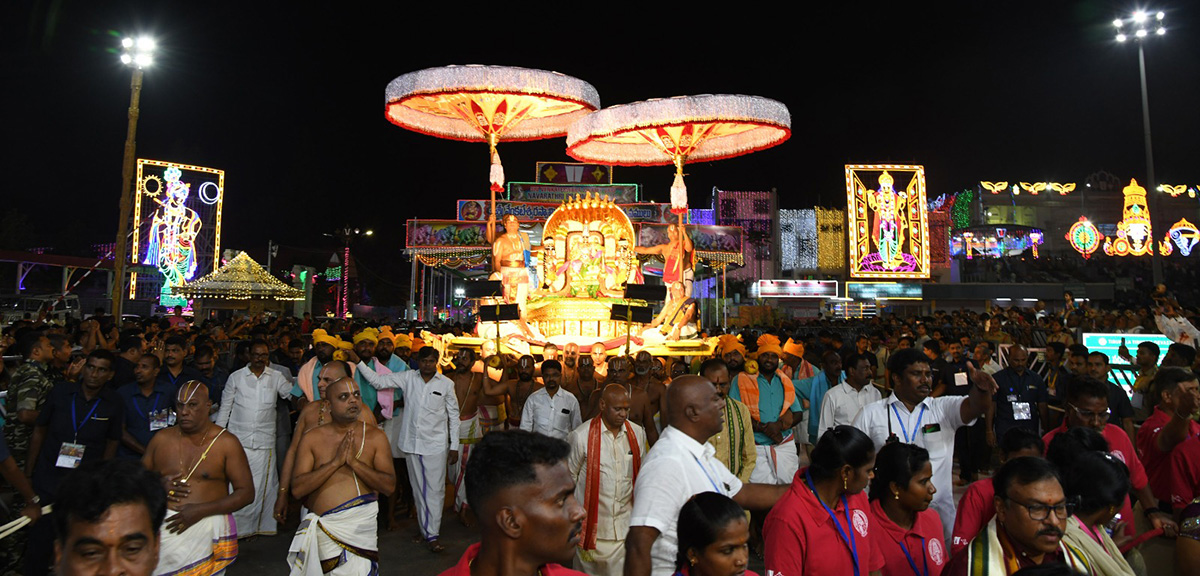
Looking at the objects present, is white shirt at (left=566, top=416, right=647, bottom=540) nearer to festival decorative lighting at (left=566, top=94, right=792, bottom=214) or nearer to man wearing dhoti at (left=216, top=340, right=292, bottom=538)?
man wearing dhoti at (left=216, top=340, right=292, bottom=538)

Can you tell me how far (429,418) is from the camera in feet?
21.8

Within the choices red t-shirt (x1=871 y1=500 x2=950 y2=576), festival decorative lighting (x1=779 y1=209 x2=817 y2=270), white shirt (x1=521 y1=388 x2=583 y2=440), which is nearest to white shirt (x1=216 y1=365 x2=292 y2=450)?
white shirt (x1=521 y1=388 x2=583 y2=440)

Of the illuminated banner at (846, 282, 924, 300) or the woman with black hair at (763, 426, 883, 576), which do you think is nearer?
the woman with black hair at (763, 426, 883, 576)

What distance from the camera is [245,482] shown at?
3.95 meters

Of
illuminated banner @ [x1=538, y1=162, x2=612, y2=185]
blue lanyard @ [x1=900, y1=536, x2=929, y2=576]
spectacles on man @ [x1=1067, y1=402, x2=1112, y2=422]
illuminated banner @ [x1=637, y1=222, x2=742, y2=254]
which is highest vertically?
illuminated banner @ [x1=538, y1=162, x2=612, y2=185]

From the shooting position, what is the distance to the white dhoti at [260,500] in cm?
639

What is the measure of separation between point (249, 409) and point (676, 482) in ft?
16.8

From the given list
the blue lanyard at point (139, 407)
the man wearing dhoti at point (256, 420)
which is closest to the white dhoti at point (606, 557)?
the blue lanyard at point (139, 407)

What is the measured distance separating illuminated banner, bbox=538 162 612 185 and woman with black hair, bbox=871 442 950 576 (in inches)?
1172

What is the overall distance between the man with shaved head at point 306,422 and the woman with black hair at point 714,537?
2.44 meters

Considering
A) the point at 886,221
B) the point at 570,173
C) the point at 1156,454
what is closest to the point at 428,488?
the point at 1156,454

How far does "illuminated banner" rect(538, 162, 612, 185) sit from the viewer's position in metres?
32.8

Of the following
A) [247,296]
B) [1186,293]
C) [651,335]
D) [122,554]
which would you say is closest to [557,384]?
[122,554]

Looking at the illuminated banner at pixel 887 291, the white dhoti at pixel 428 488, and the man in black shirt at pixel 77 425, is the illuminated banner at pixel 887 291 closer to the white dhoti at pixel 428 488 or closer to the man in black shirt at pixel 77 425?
the white dhoti at pixel 428 488
